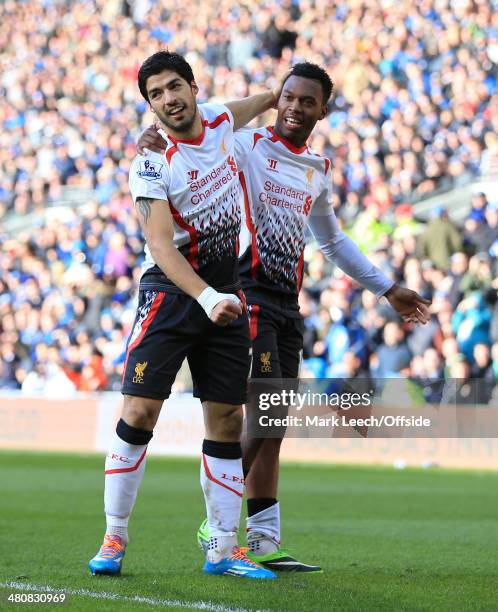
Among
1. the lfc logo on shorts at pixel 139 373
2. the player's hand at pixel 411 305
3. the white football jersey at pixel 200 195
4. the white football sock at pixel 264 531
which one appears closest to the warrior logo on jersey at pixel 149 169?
the white football jersey at pixel 200 195

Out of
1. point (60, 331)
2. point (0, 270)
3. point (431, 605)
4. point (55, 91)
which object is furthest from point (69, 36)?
point (431, 605)

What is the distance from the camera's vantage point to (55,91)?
29.5 meters

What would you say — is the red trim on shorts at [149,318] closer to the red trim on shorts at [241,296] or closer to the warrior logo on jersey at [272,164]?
the red trim on shorts at [241,296]

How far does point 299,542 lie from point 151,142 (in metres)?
3.24

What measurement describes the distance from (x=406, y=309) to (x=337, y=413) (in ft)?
2.32

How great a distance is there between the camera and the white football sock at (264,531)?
659 centimetres

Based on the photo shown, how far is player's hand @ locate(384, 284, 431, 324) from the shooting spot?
22.7 ft

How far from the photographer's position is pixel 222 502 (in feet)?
19.6

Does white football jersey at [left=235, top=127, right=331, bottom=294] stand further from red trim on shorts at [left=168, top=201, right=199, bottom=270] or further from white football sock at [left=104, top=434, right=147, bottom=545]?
white football sock at [left=104, top=434, right=147, bottom=545]

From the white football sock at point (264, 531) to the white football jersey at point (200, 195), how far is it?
4.63ft

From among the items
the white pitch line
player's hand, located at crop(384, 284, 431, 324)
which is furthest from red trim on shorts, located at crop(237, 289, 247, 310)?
the white pitch line

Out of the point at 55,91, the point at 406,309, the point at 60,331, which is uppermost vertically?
the point at 55,91

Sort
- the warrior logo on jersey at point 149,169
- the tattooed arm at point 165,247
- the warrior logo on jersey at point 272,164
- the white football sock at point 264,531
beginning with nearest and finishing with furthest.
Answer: the tattooed arm at point 165,247, the warrior logo on jersey at point 149,169, the white football sock at point 264,531, the warrior logo on jersey at point 272,164

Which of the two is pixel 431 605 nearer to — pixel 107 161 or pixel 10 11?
pixel 107 161
